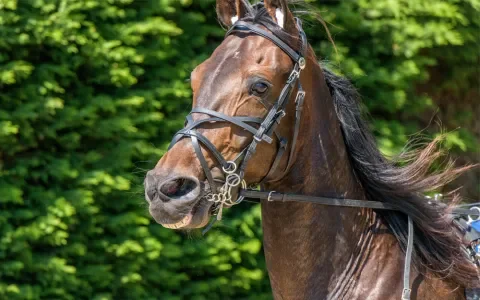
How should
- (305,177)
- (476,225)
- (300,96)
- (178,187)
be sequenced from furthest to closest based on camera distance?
1. (476,225)
2. (305,177)
3. (300,96)
4. (178,187)

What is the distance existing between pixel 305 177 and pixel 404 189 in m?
0.45

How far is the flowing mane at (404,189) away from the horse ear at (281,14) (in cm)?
36

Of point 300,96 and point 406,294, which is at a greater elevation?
point 300,96

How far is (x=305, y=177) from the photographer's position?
277 centimetres

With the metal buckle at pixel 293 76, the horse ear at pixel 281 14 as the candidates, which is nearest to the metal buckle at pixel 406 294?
the metal buckle at pixel 293 76

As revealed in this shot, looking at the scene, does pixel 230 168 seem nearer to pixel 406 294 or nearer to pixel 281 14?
pixel 281 14

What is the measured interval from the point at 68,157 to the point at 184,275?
1.20m

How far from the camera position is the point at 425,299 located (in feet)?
9.34

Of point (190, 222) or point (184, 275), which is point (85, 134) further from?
point (190, 222)

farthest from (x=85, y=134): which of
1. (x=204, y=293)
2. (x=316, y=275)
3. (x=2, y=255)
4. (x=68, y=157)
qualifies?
(x=316, y=275)

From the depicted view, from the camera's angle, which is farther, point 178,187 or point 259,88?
point 259,88

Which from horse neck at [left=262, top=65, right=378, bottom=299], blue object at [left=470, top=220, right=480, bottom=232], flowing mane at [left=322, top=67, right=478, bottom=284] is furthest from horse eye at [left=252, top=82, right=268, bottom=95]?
blue object at [left=470, top=220, right=480, bottom=232]

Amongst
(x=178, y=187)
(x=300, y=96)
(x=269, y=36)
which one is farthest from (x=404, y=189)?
(x=178, y=187)

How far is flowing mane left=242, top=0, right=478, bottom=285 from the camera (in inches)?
115
